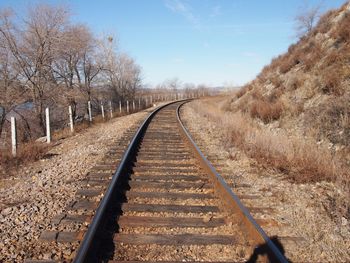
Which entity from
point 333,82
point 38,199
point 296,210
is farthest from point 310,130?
point 38,199

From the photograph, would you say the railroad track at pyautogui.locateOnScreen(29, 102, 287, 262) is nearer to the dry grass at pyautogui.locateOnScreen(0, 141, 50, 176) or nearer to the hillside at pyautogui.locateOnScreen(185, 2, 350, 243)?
the hillside at pyautogui.locateOnScreen(185, 2, 350, 243)

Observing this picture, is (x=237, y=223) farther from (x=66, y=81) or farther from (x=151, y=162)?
(x=66, y=81)

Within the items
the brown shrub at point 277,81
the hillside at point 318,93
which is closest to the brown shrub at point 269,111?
the hillside at point 318,93

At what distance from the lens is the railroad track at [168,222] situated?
3.39 m

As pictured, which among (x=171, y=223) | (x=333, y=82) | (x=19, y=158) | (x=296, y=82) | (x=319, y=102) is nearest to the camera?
(x=171, y=223)

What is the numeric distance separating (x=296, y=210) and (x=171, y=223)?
189cm

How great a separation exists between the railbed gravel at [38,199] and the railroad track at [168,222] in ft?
0.93

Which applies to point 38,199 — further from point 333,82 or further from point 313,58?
point 313,58

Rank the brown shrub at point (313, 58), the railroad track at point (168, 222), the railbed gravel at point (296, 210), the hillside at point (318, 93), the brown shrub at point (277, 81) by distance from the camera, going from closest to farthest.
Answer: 1. the railroad track at point (168, 222)
2. the railbed gravel at point (296, 210)
3. the hillside at point (318, 93)
4. the brown shrub at point (313, 58)
5. the brown shrub at point (277, 81)

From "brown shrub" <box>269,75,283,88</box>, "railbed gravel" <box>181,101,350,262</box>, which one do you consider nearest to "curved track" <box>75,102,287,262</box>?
"railbed gravel" <box>181,101,350,262</box>

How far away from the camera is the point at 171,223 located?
409cm

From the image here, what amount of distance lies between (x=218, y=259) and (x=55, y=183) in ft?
11.8

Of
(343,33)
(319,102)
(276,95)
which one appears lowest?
(319,102)

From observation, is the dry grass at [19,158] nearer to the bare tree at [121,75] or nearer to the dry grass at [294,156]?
the dry grass at [294,156]
